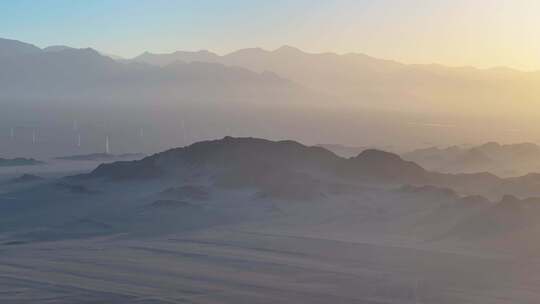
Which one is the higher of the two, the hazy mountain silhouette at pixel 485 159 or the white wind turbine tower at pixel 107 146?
the white wind turbine tower at pixel 107 146

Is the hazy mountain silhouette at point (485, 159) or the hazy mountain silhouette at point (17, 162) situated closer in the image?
the hazy mountain silhouette at point (17, 162)

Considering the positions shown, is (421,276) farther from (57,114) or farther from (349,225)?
(57,114)

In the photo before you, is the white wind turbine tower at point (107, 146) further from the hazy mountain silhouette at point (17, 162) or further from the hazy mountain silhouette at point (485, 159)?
the hazy mountain silhouette at point (485, 159)

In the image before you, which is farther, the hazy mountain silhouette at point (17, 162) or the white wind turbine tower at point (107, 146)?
the white wind turbine tower at point (107, 146)

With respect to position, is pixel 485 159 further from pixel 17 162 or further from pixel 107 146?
pixel 107 146

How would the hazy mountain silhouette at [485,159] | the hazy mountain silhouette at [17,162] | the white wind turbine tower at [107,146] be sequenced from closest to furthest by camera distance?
the hazy mountain silhouette at [17,162]
the hazy mountain silhouette at [485,159]
the white wind turbine tower at [107,146]

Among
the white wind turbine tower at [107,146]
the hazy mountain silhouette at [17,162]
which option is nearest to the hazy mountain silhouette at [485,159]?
the white wind turbine tower at [107,146]

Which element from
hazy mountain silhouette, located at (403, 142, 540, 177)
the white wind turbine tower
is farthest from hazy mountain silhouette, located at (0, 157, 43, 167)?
hazy mountain silhouette, located at (403, 142, 540, 177)

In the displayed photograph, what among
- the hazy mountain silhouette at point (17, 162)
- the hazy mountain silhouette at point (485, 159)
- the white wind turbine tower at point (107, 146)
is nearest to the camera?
the hazy mountain silhouette at point (17, 162)

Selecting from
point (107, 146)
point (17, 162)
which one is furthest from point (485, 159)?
point (107, 146)

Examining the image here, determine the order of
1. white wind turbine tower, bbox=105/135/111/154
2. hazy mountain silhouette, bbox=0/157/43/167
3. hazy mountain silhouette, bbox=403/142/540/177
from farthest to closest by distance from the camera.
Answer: white wind turbine tower, bbox=105/135/111/154, hazy mountain silhouette, bbox=403/142/540/177, hazy mountain silhouette, bbox=0/157/43/167

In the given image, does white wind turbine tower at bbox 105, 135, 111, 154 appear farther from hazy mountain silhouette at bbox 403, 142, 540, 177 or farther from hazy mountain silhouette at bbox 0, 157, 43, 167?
hazy mountain silhouette at bbox 403, 142, 540, 177
